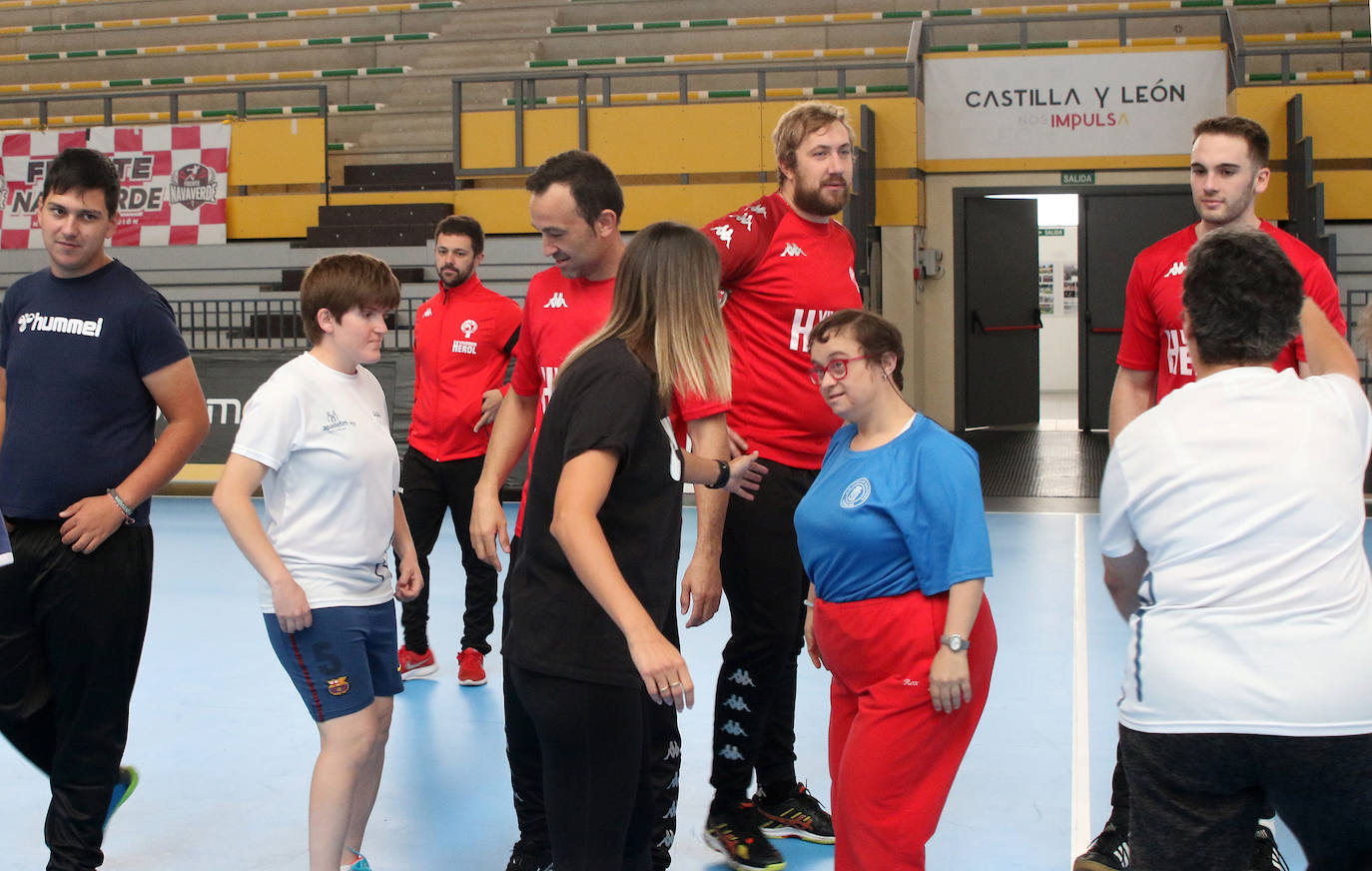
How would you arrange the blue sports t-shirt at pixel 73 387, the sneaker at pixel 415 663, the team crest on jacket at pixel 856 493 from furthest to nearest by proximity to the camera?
the sneaker at pixel 415 663 → the blue sports t-shirt at pixel 73 387 → the team crest on jacket at pixel 856 493

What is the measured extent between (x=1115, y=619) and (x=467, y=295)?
3.03 meters

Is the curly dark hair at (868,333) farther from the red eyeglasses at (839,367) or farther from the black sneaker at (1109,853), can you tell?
the black sneaker at (1109,853)

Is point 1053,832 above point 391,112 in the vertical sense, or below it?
below

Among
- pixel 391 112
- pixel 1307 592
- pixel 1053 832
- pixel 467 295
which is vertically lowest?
pixel 1053 832

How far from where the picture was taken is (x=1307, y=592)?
175 centimetres

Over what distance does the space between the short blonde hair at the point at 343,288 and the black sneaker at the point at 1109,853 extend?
201 cm

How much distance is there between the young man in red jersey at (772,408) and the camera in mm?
3152

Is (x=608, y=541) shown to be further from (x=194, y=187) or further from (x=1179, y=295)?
(x=194, y=187)

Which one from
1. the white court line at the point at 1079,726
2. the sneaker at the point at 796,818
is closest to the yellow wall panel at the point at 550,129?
the white court line at the point at 1079,726

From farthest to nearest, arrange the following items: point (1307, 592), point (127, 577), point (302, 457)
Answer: point (127, 577), point (302, 457), point (1307, 592)

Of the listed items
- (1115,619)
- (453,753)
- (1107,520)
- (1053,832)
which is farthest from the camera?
(1115,619)

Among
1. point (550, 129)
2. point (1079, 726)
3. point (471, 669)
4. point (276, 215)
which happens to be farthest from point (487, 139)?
point (1079, 726)

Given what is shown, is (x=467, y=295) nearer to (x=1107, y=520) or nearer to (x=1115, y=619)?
(x=1115, y=619)

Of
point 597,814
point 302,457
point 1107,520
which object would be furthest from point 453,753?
point 1107,520
